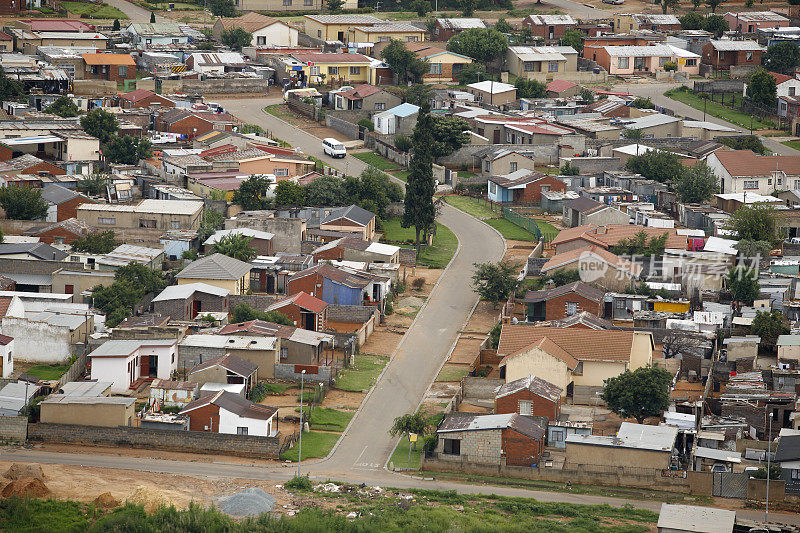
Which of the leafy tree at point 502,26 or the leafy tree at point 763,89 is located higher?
the leafy tree at point 502,26

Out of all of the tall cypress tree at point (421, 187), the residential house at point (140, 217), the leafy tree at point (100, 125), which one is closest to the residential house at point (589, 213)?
the tall cypress tree at point (421, 187)

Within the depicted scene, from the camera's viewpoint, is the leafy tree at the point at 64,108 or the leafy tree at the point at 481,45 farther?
the leafy tree at the point at 481,45

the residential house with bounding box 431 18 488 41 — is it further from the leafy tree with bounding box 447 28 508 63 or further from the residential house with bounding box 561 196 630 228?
the residential house with bounding box 561 196 630 228

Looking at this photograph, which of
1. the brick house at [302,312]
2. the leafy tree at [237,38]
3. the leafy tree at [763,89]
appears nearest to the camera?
the brick house at [302,312]

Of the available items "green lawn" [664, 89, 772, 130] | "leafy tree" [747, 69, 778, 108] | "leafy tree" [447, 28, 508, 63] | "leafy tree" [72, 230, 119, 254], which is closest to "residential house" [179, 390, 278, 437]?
"leafy tree" [72, 230, 119, 254]

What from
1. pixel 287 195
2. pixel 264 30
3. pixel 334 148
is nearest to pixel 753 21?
pixel 264 30

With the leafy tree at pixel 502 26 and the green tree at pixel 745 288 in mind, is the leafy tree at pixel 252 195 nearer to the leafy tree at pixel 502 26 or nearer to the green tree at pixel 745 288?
the green tree at pixel 745 288

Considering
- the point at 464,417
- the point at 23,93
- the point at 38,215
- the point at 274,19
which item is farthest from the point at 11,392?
the point at 274,19
